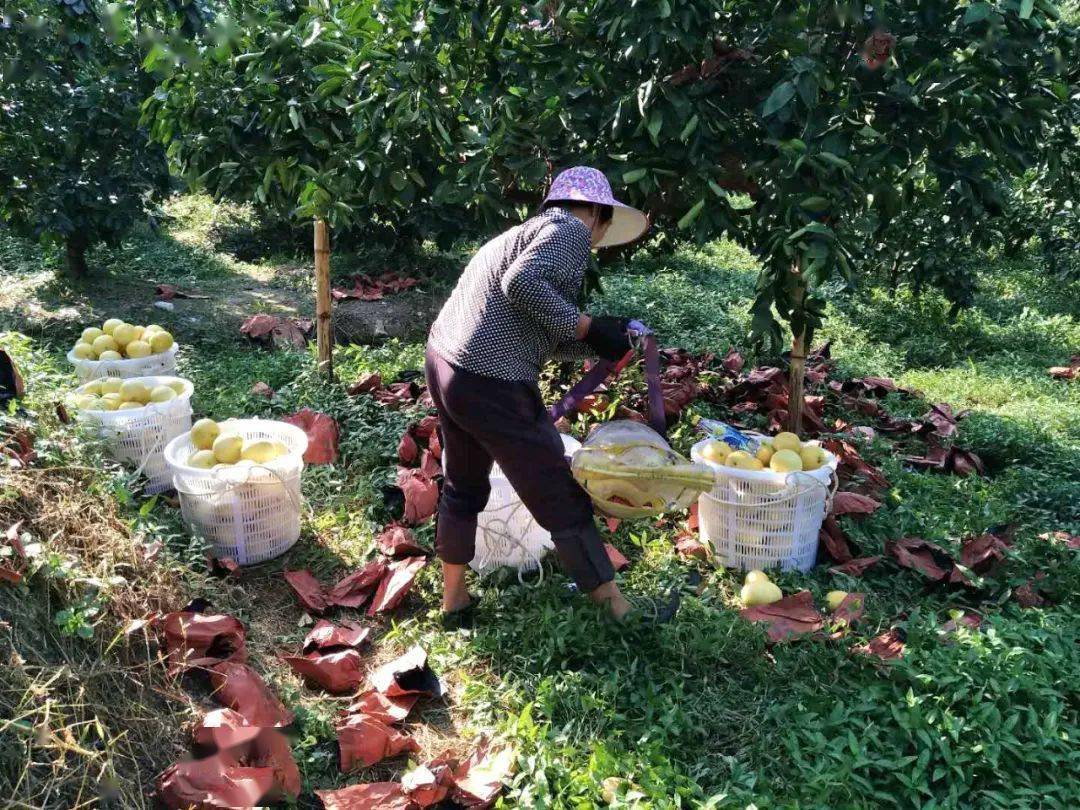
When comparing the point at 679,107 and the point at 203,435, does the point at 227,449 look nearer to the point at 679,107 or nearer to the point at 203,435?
the point at 203,435

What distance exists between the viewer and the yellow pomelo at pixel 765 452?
370 centimetres

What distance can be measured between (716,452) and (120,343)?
345 cm

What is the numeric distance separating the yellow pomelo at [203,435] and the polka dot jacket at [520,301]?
4.62ft

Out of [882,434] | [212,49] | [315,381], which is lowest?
[882,434]

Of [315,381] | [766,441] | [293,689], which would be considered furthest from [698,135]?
[315,381]

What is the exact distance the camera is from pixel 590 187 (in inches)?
114

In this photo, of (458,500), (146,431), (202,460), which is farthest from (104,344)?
(458,500)

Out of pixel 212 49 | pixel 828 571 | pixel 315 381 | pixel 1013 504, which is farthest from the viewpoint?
pixel 315 381

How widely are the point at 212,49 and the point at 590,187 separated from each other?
2.83 metres

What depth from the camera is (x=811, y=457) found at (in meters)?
3.64

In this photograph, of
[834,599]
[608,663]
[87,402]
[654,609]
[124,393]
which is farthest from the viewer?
[124,393]

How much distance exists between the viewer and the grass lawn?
96.2 inches

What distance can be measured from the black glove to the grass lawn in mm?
989

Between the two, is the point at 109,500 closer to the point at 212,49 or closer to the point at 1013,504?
the point at 212,49
